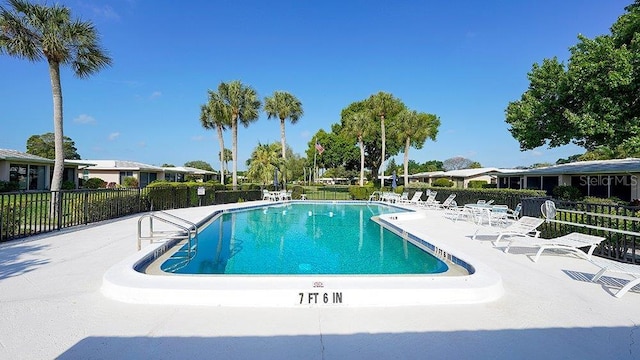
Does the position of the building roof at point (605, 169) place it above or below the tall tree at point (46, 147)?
below

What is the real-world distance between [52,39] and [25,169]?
17.2 metres

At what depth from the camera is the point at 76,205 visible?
9664 mm

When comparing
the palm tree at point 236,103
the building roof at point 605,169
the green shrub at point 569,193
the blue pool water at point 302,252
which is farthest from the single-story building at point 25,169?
the building roof at point 605,169

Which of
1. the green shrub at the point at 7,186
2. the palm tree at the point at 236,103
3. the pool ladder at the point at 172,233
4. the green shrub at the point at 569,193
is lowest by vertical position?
the pool ladder at the point at 172,233

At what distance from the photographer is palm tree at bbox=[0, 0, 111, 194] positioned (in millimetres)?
10875

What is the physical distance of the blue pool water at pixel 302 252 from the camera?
6215 mm

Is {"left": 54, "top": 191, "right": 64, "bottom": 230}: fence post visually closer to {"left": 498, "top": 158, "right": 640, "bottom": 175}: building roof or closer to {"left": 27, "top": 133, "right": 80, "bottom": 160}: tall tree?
{"left": 498, "top": 158, "right": 640, "bottom": 175}: building roof

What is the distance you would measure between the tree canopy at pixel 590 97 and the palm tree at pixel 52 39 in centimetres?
1935

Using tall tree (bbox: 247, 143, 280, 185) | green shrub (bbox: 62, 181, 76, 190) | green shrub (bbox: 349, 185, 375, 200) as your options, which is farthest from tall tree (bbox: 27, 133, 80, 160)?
green shrub (bbox: 349, 185, 375, 200)

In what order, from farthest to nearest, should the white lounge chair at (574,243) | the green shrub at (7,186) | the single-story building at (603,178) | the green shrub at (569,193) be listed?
the green shrub at (569,193), the green shrub at (7,186), the single-story building at (603,178), the white lounge chair at (574,243)

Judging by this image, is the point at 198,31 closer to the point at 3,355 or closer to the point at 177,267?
the point at 177,267

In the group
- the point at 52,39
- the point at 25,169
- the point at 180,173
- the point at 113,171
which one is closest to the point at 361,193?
the point at 52,39

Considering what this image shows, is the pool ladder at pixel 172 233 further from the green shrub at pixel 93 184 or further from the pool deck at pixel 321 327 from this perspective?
the green shrub at pixel 93 184

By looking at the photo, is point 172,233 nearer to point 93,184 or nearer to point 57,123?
point 57,123
